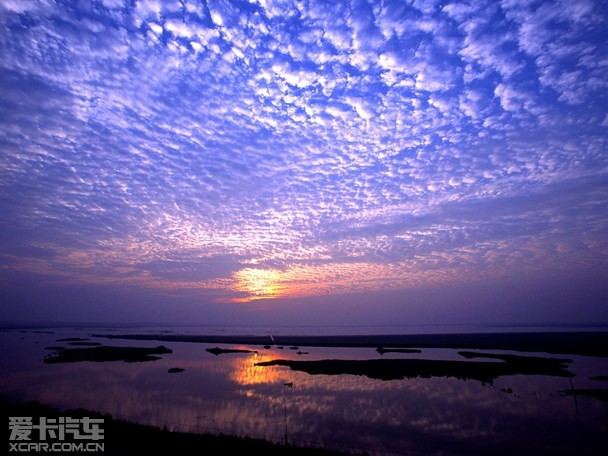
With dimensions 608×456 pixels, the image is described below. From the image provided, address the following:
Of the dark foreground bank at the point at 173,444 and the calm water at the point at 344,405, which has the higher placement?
the dark foreground bank at the point at 173,444

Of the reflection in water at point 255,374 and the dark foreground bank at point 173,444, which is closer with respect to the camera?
the dark foreground bank at point 173,444

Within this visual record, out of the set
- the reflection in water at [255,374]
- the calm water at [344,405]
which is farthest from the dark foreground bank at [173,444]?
the reflection in water at [255,374]

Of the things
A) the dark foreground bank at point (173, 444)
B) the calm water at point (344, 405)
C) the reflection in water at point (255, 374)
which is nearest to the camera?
the dark foreground bank at point (173, 444)

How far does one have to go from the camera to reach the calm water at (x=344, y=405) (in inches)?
806

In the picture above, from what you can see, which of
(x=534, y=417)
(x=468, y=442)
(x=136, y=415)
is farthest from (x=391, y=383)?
(x=136, y=415)

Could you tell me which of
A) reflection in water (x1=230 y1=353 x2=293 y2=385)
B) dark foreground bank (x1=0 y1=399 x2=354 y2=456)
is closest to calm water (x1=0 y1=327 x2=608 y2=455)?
reflection in water (x1=230 y1=353 x2=293 y2=385)

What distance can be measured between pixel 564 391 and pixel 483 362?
65.3 feet

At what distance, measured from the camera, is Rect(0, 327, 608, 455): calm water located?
20.5m

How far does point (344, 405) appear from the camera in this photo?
27.9 meters

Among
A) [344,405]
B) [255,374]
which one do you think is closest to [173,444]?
[344,405]

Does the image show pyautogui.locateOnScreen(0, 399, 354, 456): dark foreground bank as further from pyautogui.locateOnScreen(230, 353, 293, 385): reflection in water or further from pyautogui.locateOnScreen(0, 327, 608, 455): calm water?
pyautogui.locateOnScreen(230, 353, 293, 385): reflection in water

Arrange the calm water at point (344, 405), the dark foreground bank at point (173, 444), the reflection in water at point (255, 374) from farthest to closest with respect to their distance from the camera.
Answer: the reflection in water at point (255, 374) → the calm water at point (344, 405) → the dark foreground bank at point (173, 444)

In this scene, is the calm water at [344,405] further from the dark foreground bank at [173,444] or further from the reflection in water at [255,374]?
the dark foreground bank at [173,444]

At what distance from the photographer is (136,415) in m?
24.3
